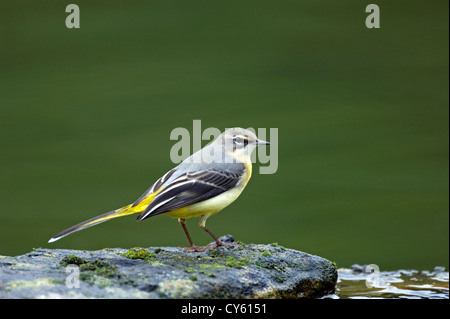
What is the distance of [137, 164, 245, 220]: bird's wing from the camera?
5.46 meters

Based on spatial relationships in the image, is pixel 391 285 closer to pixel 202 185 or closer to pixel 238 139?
pixel 238 139

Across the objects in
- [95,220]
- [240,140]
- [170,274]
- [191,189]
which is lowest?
[170,274]

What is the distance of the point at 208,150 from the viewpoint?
6.46 meters

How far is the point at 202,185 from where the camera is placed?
5.84 meters

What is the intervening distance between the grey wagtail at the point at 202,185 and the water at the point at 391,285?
4.88 ft

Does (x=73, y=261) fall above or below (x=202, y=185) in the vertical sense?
below

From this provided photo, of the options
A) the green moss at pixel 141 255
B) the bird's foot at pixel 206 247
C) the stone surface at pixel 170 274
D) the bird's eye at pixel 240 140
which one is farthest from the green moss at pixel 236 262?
the bird's eye at pixel 240 140

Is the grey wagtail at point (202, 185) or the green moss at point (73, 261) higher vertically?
the grey wagtail at point (202, 185)

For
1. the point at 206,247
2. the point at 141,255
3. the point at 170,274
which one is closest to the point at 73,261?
the point at 141,255

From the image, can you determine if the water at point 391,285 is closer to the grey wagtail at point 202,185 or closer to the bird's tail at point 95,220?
the grey wagtail at point 202,185

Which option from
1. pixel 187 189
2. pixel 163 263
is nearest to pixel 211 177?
pixel 187 189

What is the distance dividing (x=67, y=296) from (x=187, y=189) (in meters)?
1.93

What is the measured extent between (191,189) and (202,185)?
0.15m

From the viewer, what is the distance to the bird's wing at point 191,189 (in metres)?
5.46
